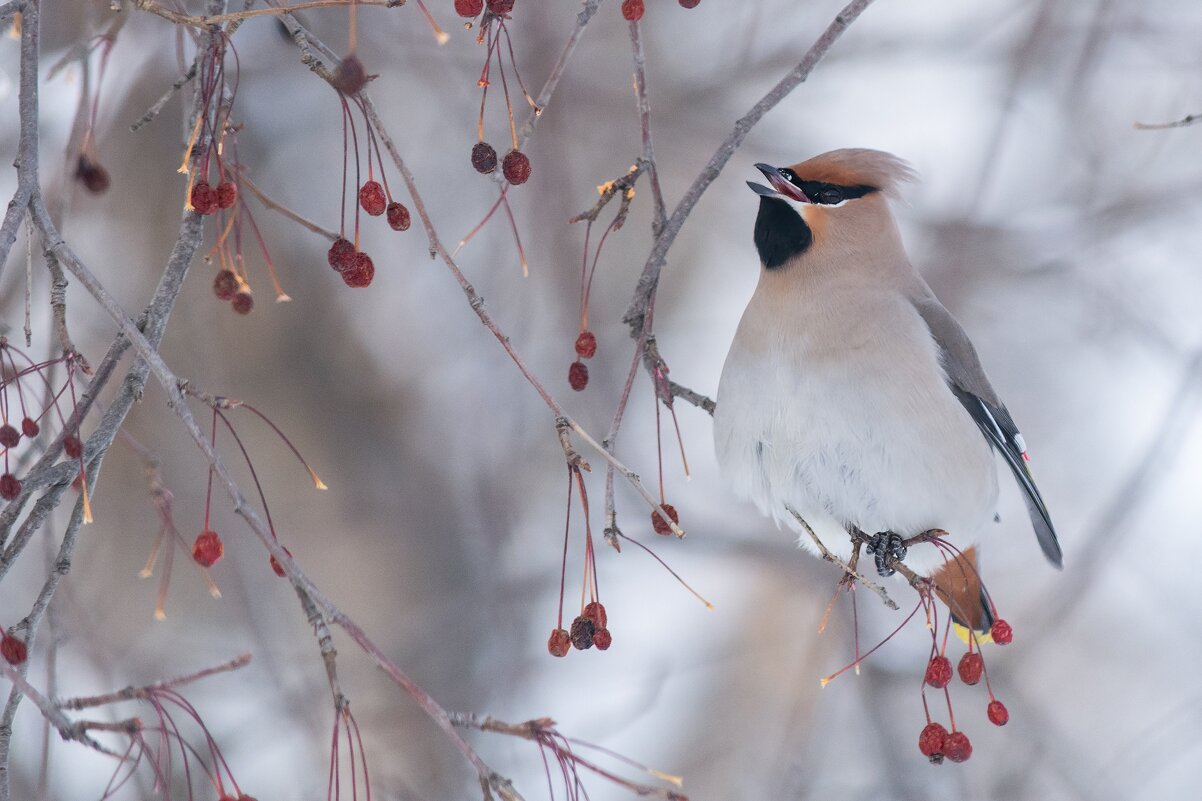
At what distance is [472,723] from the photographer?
1622 mm

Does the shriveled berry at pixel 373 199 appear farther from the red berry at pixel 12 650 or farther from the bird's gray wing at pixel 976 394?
the bird's gray wing at pixel 976 394

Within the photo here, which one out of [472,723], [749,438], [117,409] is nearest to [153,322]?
[117,409]

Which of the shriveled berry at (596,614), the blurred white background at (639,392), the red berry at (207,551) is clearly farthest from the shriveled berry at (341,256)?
the blurred white background at (639,392)

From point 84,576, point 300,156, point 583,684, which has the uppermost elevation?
point 300,156

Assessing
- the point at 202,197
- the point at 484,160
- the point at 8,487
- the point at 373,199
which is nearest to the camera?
the point at 8,487

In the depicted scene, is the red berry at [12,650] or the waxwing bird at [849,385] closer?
the red berry at [12,650]

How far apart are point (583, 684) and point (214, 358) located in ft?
7.28

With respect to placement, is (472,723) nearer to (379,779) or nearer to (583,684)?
(379,779)

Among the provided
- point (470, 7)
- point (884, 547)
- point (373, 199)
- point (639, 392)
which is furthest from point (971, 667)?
point (639, 392)

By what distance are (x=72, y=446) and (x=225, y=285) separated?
0.89 meters

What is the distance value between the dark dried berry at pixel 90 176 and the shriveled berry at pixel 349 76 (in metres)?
1.34

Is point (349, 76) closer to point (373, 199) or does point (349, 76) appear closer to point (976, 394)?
point (373, 199)

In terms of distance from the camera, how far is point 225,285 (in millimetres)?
2605

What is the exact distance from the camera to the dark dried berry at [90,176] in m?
2.76
